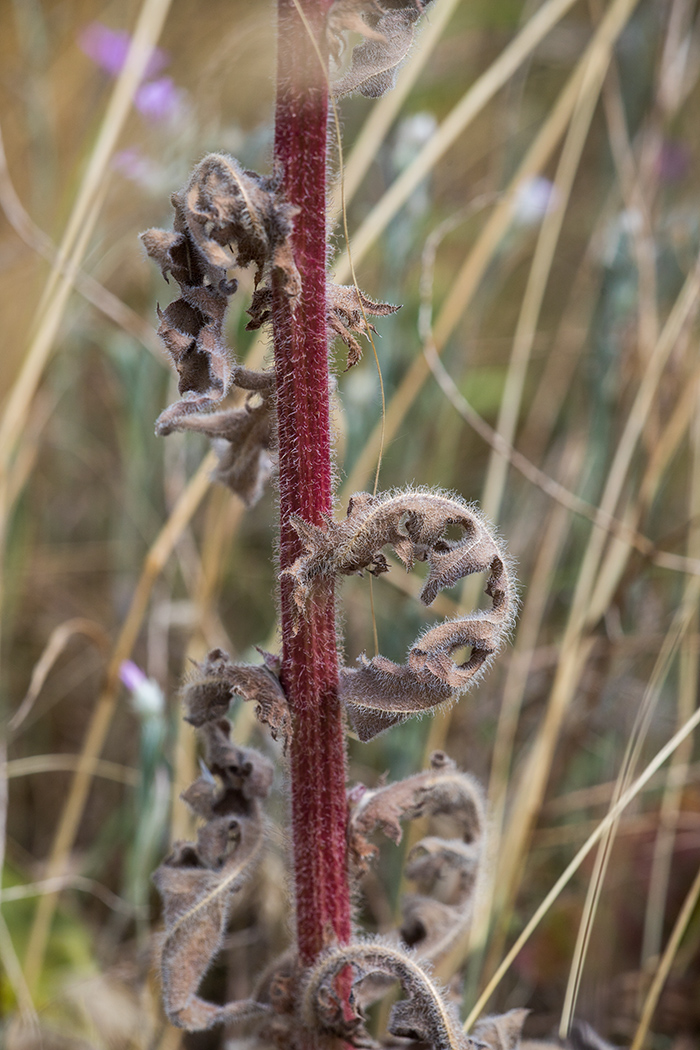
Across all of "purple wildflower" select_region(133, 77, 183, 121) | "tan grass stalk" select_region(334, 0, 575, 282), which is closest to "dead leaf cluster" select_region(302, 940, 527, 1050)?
"tan grass stalk" select_region(334, 0, 575, 282)

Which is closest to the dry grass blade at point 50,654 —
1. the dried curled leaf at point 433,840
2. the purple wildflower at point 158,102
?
the dried curled leaf at point 433,840

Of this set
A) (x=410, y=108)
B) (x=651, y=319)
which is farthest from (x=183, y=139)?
(x=651, y=319)

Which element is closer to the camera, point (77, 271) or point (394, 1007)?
point (394, 1007)

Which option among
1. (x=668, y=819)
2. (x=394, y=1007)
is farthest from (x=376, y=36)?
(x=668, y=819)

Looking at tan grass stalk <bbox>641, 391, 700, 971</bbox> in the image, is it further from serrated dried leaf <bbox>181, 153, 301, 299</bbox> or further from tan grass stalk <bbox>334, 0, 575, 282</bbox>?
serrated dried leaf <bbox>181, 153, 301, 299</bbox>

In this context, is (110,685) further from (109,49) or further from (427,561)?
(109,49)

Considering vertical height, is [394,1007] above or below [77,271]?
below

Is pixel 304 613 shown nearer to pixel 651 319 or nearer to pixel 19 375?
pixel 19 375

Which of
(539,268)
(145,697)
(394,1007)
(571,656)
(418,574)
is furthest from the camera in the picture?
(418,574)
